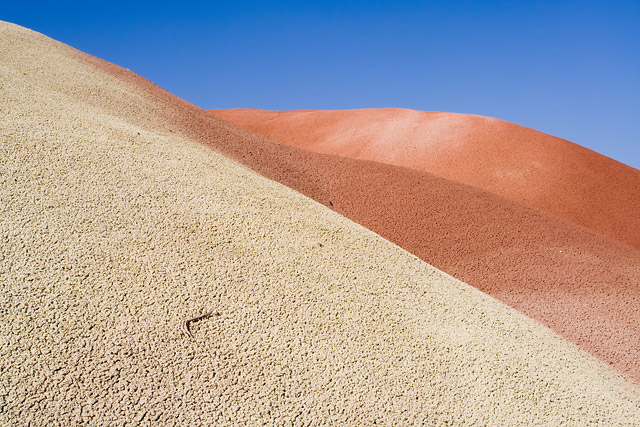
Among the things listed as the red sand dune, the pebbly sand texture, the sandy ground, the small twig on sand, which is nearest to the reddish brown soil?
the pebbly sand texture

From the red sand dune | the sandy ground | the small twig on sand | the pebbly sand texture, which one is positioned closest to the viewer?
the sandy ground

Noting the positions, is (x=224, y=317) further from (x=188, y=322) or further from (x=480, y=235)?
(x=480, y=235)

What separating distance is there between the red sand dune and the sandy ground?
7739 mm

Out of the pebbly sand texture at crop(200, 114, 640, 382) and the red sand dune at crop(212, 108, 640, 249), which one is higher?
the red sand dune at crop(212, 108, 640, 249)

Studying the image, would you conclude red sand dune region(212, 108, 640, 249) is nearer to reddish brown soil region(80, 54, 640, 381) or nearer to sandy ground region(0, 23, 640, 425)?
reddish brown soil region(80, 54, 640, 381)

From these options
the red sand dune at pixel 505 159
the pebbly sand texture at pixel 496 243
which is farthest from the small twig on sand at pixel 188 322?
the red sand dune at pixel 505 159

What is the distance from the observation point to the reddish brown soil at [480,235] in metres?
5.17

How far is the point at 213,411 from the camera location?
225 cm

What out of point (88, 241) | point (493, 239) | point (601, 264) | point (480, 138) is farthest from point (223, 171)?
point (480, 138)

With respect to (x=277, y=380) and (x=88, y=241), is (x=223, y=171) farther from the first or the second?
(x=277, y=380)

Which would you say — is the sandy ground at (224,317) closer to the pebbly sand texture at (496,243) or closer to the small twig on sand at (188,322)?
the small twig on sand at (188,322)

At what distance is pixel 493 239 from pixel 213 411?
4.96 m

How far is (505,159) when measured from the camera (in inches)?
485

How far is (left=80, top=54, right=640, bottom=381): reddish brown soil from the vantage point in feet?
17.0
